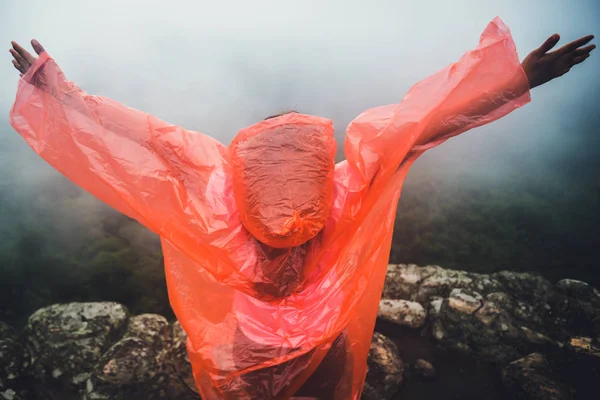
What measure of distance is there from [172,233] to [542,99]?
1558 millimetres

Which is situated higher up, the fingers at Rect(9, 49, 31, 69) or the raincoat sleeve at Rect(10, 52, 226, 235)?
the fingers at Rect(9, 49, 31, 69)

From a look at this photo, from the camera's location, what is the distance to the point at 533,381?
1.22 metres

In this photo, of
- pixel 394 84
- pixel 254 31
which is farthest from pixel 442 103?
pixel 254 31

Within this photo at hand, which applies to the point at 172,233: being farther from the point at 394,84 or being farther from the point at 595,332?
the point at 595,332

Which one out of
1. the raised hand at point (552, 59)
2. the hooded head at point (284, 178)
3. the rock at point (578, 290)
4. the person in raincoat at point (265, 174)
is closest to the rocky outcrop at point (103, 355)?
the person in raincoat at point (265, 174)

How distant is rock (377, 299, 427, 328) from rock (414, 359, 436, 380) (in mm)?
143

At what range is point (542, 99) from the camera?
4.66 feet

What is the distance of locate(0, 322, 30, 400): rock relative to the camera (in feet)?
4.11

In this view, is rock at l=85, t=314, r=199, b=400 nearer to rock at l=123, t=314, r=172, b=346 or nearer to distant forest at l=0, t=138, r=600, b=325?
rock at l=123, t=314, r=172, b=346

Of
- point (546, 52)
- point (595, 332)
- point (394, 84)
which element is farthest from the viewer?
point (394, 84)

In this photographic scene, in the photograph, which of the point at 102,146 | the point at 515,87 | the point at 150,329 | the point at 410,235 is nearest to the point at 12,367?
the point at 150,329

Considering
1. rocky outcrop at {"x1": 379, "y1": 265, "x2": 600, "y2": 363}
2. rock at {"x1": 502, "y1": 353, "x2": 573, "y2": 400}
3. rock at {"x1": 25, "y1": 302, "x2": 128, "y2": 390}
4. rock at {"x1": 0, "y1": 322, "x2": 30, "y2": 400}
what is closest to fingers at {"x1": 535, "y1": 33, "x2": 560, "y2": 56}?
rocky outcrop at {"x1": 379, "y1": 265, "x2": 600, "y2": 363}

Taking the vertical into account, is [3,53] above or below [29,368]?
above

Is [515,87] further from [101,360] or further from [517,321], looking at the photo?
[101,360]
